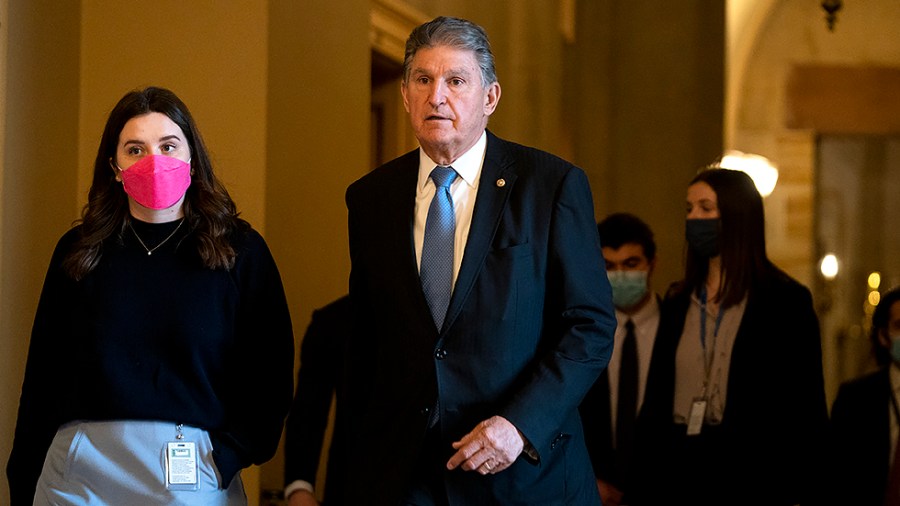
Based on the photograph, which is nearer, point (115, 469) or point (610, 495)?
point (115, 469)

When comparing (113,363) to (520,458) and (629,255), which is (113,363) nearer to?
(520,458)

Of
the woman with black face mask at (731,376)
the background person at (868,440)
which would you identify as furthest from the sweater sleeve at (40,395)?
the background person at (868,440)

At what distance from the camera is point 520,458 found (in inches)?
126

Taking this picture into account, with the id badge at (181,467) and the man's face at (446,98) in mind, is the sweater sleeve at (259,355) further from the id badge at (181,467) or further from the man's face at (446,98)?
the man's face at (446,98)

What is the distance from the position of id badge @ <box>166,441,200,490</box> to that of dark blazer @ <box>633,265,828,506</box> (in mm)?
2073

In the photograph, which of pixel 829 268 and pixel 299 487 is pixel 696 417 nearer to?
pixel 299 487

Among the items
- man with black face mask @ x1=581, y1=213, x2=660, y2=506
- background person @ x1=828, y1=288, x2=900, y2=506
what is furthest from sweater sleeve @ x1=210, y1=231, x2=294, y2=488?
background person @ x1=828, y1=288, x2=900, y2=506

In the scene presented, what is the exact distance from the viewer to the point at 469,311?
3.23 m

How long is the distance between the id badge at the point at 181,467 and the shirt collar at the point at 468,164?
83cm

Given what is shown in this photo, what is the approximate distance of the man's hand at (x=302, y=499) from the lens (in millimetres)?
4430

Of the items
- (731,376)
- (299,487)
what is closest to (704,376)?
(731,376)

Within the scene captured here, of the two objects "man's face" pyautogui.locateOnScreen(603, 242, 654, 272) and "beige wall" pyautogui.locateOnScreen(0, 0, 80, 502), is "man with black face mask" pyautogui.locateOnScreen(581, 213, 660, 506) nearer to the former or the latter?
"man's face" pyautogui.locateOnScreen(603, 242, 654, 272)

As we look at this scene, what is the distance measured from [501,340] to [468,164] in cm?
45

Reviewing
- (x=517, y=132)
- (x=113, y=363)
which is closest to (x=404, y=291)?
(x=113, y=363)
